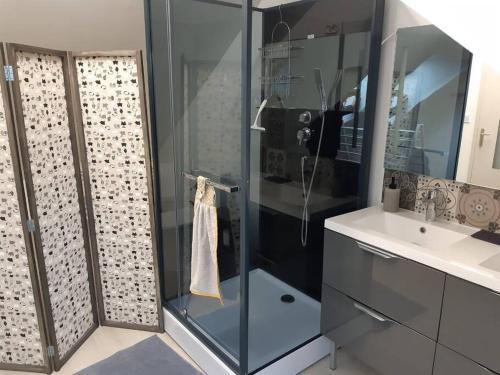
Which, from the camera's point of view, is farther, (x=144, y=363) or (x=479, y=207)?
(x=144, y=363)

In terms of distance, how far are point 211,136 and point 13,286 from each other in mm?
1431

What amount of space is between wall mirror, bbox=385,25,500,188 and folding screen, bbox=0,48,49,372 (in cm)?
208

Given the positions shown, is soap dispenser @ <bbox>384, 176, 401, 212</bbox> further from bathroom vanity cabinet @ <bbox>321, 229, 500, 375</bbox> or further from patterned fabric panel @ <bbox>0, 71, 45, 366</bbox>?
patterned fabric panel @ <bbox>0, 71, 45, 366</bbox>

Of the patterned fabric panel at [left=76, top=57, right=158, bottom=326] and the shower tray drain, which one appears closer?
the patterned fabric panel at [left=76, top=57, right=158, bottom=326]

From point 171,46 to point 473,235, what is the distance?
6.25 feet

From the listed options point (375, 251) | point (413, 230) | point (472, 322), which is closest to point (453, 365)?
point (472, 322)

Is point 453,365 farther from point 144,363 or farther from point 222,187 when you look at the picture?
point 144,363

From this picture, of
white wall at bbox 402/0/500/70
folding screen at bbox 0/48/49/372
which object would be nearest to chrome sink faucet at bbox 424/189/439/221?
white wall at bbox 402/0/500/70

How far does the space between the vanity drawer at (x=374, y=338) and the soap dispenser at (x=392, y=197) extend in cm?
57

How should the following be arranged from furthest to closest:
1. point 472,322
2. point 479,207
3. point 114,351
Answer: point 114,351, point 479,207, point 472,322

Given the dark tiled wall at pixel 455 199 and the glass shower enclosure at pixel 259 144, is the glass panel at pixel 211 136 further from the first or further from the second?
the dark tiled wall at pixel 455 199

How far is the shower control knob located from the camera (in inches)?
108

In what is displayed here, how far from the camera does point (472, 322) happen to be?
59.1 inches

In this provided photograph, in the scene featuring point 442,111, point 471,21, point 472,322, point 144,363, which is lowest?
point 144,363
